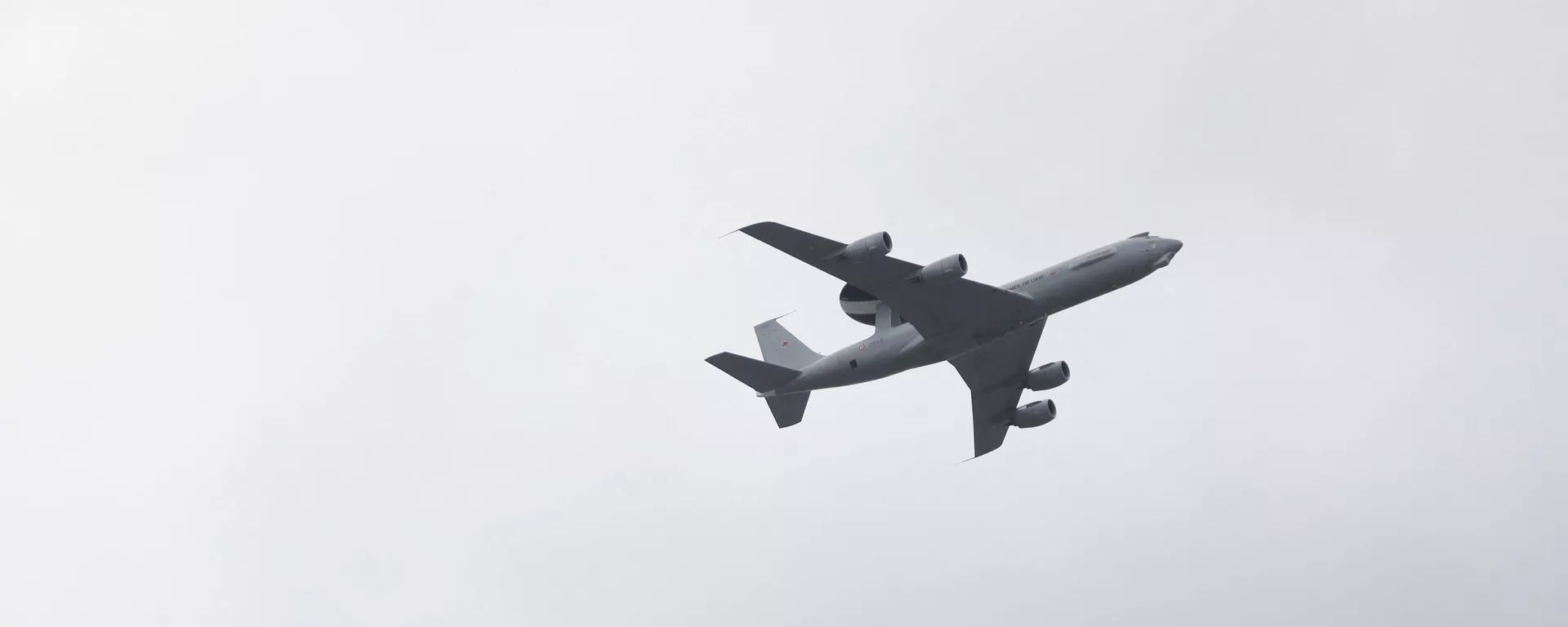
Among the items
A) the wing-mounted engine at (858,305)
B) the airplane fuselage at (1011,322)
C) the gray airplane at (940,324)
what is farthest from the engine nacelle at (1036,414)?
the wing-mounted engine at (858,305)

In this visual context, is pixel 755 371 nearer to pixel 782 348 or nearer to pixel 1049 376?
pixel 782 348

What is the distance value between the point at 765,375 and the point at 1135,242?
1684 centimetres

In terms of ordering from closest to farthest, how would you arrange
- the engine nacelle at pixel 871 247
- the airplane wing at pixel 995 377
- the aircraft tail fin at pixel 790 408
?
the engine nacelle at pixel 871 247 < the aircraft tail fin at pixel 790 408 < the airplane wing at pixel 995 377

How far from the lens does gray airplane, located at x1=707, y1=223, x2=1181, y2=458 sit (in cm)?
5431

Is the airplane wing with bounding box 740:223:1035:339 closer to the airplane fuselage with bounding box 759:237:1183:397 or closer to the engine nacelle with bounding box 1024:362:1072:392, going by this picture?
the airplane fuselage with bounding box 759:237:1183:397

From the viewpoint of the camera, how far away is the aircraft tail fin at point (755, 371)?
60.5 m

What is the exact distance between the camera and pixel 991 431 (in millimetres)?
67812

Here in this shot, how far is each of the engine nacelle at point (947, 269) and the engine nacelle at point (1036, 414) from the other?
43.3 ft

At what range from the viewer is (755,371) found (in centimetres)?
6138

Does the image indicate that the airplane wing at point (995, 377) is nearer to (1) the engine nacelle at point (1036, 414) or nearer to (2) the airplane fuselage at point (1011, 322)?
(1) the engine nacelle at point (1036, 414)

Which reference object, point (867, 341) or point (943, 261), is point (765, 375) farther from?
point (943, 261)

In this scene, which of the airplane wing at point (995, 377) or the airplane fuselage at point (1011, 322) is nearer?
the airplane fuselage at point (1011, 322)

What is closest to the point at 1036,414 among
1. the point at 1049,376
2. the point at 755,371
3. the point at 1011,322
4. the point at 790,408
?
the point at 1049,376

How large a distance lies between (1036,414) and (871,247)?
17.2 m
